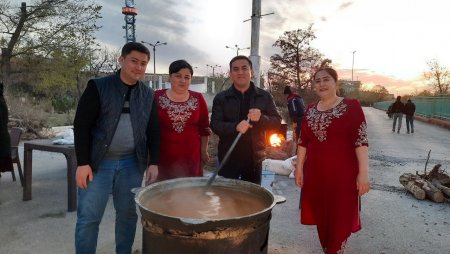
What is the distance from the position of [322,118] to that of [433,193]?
368cm

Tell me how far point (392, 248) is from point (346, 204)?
1.35 m

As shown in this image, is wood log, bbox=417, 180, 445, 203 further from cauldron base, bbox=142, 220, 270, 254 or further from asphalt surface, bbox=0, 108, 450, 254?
cauldron base, bbox=142, 220, 270, 254

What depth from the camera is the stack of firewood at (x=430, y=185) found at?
531cm

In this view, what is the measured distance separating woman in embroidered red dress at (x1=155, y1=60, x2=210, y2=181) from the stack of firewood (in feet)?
13.6

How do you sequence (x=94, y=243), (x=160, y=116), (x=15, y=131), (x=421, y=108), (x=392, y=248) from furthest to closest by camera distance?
(x=421, y=108) → (x=15, y=131) → (x=392, y=248) → (x=160, y=116) → (x=94, y=243)

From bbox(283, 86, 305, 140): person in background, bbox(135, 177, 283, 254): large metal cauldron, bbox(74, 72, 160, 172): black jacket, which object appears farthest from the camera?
bbox(283, 86, 305, 140): person in background

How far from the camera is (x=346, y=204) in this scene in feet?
9.22

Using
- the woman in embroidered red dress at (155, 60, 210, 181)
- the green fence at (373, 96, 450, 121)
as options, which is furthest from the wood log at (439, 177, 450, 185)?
the green fence at (373, 96, 450, 121)

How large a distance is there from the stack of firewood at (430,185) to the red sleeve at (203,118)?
159 inches

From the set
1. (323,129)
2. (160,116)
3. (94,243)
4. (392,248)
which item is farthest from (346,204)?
(94,243)

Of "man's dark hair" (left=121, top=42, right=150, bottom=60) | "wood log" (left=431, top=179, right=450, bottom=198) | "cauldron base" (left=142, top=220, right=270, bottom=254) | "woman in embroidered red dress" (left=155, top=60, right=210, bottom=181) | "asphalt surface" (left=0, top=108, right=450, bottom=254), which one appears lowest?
"asphalt surface" (left=0, top=108, right=450, bottom=254)

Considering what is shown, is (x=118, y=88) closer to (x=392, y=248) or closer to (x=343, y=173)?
(x=343, y=173)

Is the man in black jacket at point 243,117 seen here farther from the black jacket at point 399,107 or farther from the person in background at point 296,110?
the black jacket at point 399,107

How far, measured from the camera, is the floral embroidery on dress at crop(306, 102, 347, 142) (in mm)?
2746
